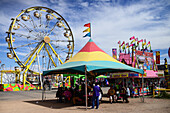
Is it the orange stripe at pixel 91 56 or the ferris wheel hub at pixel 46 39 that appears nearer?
the orange stripe at pixel 91 56

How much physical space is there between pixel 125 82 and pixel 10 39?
54.8 feet

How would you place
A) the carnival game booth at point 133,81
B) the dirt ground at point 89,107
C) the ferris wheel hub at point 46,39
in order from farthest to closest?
the ferris wheel hub at point 46,39 → the carnival game booth at point 133,81 → the dirt ground at point 89,107

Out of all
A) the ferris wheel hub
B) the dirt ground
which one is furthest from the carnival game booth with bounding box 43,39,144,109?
the ferris wheel hub

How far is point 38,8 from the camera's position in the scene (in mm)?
28203

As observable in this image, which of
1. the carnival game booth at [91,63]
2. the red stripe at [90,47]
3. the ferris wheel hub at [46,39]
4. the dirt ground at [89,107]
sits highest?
the ferris wheel hub at [46,39]

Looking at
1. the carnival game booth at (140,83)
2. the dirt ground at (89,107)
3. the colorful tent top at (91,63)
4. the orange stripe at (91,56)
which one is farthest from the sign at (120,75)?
the orange stripe at (91,56)

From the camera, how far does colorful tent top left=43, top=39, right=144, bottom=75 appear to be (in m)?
10.1

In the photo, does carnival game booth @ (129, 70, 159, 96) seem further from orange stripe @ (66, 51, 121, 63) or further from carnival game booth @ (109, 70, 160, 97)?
orange stripe @ (66, 51, 121, 63)

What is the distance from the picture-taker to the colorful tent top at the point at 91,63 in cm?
1013

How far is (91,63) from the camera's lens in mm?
10648

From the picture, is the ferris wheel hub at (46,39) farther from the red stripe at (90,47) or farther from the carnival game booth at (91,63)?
the red stripe at (90,47)

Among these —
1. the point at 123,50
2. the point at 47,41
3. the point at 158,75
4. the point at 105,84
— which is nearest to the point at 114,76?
the point at 158,75

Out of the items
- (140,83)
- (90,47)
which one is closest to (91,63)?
(90,47)

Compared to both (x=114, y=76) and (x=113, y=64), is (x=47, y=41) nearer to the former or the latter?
(x=114, y=76)
